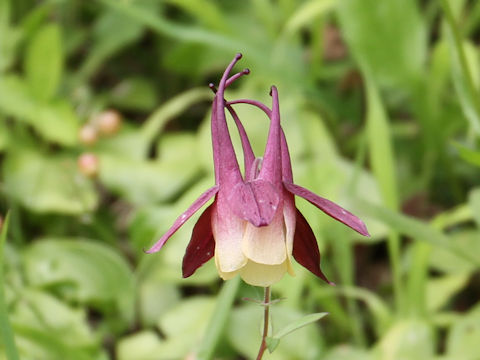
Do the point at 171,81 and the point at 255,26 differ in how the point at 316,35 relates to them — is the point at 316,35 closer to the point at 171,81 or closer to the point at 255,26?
the point at 255,26

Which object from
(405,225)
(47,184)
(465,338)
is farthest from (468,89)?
(47,184)

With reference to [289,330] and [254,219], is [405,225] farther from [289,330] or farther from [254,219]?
[254,219]

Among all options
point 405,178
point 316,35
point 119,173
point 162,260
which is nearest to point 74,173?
point 119,173

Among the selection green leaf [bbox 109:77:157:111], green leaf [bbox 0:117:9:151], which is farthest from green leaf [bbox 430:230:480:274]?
green leaf [bbox 0:117:9:151]

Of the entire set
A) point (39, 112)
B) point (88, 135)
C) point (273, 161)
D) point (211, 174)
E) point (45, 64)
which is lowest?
point (273, 161)

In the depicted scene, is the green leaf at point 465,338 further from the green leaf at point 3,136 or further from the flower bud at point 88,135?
the green leaf at point 3,136

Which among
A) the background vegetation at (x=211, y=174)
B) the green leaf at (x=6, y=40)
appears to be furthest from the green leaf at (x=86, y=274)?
the green leaf at (x=6, y=40)

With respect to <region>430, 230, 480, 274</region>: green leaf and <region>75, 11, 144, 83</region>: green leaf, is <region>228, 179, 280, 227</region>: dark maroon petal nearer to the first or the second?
<region>430, 230, 480, 274</region>: green leaf
